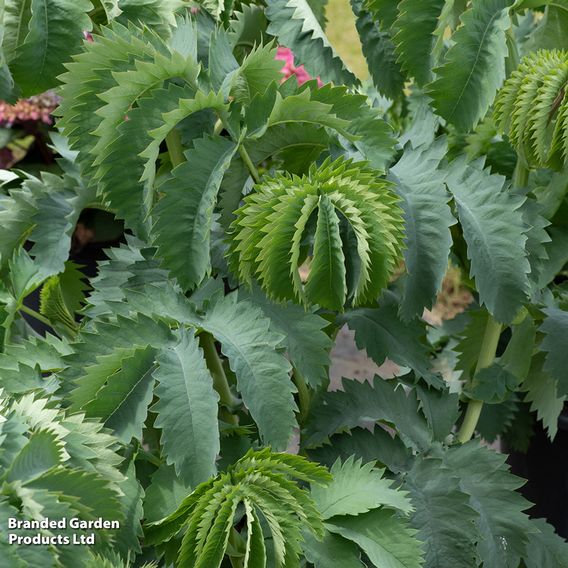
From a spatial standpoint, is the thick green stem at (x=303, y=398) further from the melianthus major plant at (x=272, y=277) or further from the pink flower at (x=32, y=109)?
the pink flower at (x=32, y=109)

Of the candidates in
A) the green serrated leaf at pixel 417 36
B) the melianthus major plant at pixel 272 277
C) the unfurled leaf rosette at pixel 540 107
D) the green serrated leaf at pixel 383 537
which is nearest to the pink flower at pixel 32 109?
the melianthus major plant at pixel 272 277

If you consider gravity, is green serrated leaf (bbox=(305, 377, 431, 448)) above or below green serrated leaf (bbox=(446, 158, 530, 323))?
below

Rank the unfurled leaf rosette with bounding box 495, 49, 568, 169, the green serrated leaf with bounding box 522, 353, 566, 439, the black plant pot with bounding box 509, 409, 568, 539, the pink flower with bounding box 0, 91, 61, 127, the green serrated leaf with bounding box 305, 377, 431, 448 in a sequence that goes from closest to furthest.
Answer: the unfurled leaf rosette with bounding box 495, 49, 568, 169 < the green serrated leaf with bounding box 305, 377, 431, 448 < the green serrated leaf with bounding box 522, 353, 566, 439 < the black plant pot with bounding box 509, 409, 568, 539 < the pink flower with bounding box 0, 91, 61, 127

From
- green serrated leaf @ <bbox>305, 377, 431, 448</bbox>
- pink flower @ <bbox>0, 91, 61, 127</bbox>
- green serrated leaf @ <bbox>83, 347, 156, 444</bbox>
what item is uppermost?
green serrated leaf @ <bbox>83, 347, 156, 444</bbox>

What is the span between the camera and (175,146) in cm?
96

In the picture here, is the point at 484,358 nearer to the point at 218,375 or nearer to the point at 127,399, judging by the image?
the point at 218,375

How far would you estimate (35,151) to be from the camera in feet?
7.06

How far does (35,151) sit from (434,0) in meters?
1.40

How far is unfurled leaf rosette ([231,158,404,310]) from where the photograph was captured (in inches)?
31.8

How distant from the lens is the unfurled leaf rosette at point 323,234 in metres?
0.81

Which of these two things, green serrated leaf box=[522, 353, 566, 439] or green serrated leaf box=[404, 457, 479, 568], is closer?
green serrated leaf box=[404, 457, 479, 568]

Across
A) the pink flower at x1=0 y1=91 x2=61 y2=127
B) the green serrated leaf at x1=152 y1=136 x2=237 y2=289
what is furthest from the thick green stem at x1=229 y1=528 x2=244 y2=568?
the pink flower at x1=0 y1=91 x2=61 y2=127

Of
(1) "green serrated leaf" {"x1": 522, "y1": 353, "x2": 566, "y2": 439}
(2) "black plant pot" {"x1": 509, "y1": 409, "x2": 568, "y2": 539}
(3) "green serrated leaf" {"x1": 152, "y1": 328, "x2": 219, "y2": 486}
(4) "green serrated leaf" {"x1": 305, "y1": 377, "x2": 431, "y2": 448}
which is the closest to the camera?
(3) "green serrated leaf" {"x1": 152, "y1": 328, "x2": 219, "y2": 486}

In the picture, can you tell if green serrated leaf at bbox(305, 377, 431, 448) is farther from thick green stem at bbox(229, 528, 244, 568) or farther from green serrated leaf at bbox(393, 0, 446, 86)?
green serrated leaf at bbox(393, 0, 446, 86)
